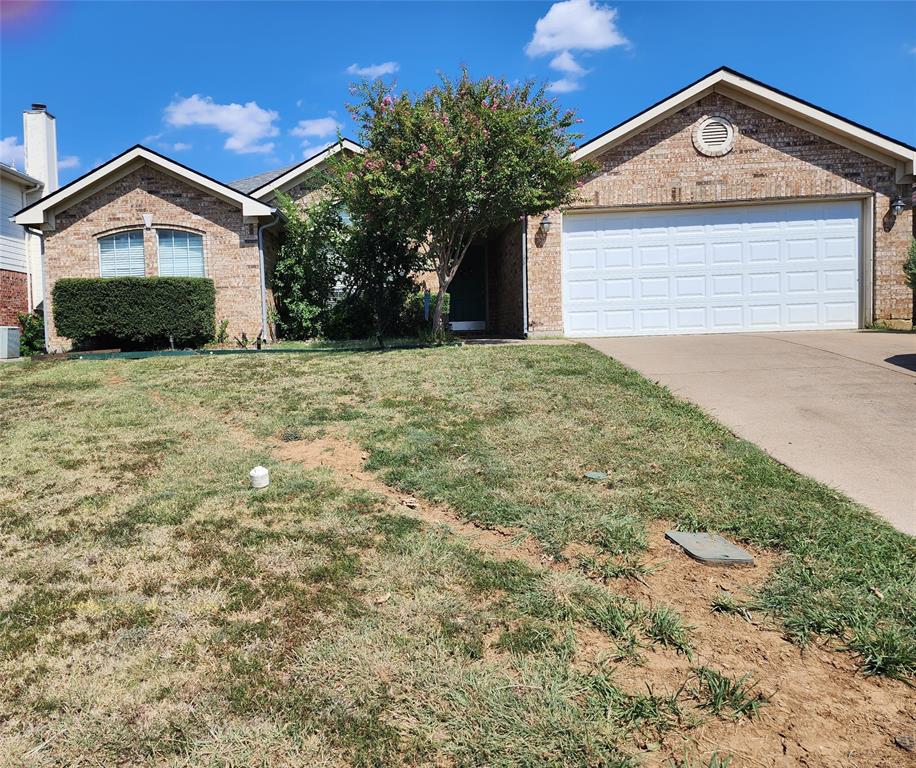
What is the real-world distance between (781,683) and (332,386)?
20.0 ft

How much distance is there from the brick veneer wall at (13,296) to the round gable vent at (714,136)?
A: 18.1m

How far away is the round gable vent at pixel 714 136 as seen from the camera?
1234 centimetres

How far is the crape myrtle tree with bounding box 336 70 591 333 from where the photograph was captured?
9.35 metres

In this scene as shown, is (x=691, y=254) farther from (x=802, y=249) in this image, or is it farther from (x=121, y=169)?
(x=121, y=169)

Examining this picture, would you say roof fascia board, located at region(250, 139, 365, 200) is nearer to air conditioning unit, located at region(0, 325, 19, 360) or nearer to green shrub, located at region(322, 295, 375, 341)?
green shrub, located at region(322, 295, 375, 341)

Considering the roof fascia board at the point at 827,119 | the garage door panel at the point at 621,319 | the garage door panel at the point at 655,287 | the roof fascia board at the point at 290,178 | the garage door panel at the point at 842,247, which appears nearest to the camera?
the roof fascia board at the point at 827,119

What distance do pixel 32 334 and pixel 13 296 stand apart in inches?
128

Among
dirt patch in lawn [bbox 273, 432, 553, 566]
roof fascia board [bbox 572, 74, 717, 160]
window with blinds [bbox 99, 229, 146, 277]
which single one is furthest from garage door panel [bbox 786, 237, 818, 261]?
window with blinds [bbox 99, 229, 146, 277]

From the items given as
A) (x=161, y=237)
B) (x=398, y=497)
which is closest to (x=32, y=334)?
(x=161, y=237)

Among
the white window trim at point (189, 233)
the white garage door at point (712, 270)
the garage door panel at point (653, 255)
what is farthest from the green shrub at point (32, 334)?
the garage door panel at point (653, 255)

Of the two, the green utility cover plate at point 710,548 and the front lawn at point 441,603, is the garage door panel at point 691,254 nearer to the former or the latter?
the front lawn at point 441,603

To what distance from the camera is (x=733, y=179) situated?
12.2 meters

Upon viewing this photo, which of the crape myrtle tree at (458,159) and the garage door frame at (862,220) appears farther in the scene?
the garage door frame at (862,220)

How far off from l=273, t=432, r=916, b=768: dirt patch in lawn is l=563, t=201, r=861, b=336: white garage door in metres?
9.95
